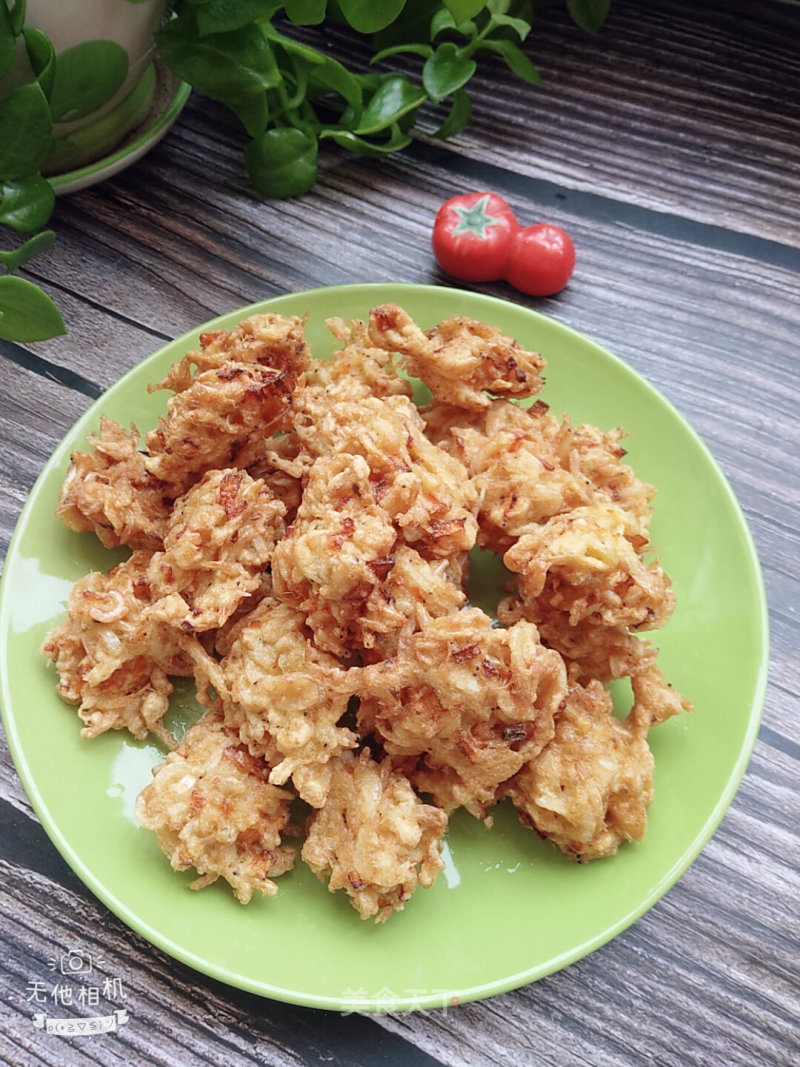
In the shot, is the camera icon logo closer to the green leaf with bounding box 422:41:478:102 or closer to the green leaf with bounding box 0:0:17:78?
the green leaf with bounding box 0:0:17:78

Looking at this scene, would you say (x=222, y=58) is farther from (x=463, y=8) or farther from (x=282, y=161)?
(x=463, y=8)

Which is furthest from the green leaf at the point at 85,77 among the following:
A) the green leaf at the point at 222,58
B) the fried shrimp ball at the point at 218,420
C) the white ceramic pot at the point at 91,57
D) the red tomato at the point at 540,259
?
the red tomato at the point at 540,259

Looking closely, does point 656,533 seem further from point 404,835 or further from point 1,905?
point 1,905

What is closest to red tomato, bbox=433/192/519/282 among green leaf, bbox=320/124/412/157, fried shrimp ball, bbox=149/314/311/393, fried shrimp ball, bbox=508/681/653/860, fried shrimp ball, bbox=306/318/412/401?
green leaf, bbox=320/124/412/157

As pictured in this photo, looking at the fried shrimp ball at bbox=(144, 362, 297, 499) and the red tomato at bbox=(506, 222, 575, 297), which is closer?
the fried shrimp ball at bbox=(144, 362, 297, 499)

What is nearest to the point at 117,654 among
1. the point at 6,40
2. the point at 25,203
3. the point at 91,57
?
the point at 25,203

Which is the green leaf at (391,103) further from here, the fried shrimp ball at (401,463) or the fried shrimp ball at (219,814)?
the fried shrimp ball at (219,814)

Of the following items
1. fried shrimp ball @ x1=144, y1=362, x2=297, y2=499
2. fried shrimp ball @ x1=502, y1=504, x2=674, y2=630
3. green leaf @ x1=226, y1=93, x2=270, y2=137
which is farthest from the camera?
green leaf @ x1=226, y1=93, x2=270, y2=137
